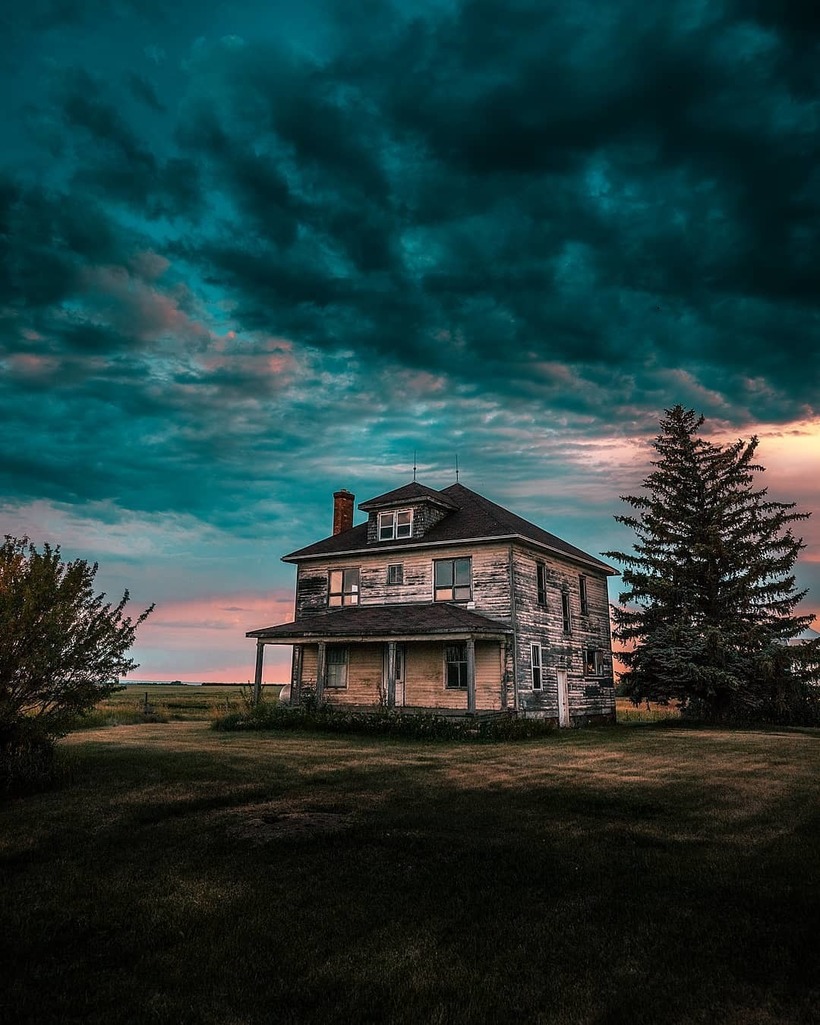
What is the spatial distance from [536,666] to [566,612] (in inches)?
164

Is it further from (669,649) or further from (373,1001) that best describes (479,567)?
(373,1001)

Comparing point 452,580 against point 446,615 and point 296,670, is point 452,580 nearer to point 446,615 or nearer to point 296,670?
point 446,615

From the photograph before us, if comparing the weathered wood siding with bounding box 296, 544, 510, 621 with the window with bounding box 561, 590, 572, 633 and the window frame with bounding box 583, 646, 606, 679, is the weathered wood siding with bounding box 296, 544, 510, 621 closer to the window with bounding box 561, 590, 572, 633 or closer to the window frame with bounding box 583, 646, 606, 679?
the window with bounding box 561, 590, 572, 633

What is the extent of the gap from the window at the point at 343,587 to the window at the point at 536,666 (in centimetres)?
794

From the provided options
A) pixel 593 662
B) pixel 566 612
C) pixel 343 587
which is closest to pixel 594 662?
pixel 593 662

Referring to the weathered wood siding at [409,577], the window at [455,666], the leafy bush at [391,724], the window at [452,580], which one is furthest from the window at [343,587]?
the leafy bush at [391,724]

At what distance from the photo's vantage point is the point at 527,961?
17.6 feet

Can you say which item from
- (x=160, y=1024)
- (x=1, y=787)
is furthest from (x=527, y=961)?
(x=1, y=787)

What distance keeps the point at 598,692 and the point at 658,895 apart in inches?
1090

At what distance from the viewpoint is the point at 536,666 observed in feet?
91.4

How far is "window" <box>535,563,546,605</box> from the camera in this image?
29094 mm

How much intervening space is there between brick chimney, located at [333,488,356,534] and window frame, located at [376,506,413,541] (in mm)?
4109

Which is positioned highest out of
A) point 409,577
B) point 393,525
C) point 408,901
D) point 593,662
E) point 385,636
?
point 393,525

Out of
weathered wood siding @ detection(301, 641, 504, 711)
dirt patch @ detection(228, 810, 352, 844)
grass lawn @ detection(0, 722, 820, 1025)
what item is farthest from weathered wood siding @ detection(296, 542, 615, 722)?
dirt patch @ detection(228, 810, 352, 844)
